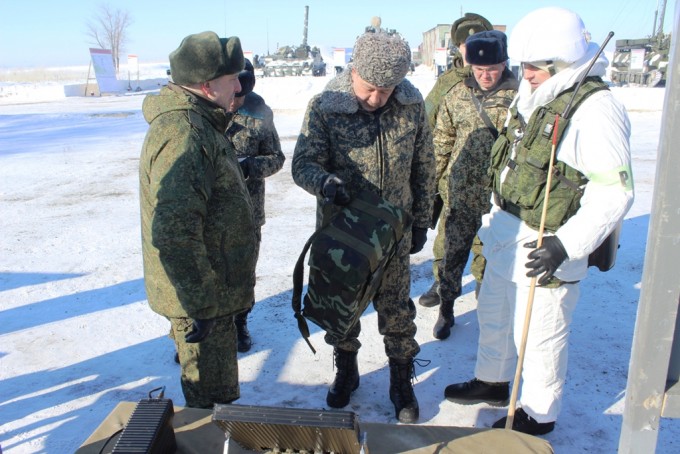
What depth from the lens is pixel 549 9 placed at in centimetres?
232

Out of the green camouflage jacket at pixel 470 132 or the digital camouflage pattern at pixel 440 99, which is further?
the digital camouflage pattern at pixel 440 99

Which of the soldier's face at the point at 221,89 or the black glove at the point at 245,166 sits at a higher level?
the soldier's face at the point at 221,89

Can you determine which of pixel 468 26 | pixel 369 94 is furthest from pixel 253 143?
pixel 468 26

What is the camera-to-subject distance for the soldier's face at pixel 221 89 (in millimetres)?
2159

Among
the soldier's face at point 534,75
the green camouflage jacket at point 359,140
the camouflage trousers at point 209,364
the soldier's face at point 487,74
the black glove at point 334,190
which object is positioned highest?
→ the soldier's face at point 487,74

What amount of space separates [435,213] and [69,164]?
7655mm

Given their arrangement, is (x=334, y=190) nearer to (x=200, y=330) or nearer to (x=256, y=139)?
(x=200, y=330)

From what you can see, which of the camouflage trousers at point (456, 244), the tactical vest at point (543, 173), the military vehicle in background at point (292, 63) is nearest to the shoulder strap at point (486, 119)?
the camouflage trousers at point (456, 244)

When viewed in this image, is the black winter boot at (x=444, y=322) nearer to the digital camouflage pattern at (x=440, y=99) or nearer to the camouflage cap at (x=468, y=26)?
the digital camouflage pattern at (x=440, y=99)

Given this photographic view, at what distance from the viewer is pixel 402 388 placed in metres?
2.89

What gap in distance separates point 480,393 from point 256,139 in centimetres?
208

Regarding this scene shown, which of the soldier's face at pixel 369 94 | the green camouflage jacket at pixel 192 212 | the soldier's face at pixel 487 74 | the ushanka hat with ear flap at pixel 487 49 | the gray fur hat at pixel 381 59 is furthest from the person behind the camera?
the soldier's face at pixel 487 74

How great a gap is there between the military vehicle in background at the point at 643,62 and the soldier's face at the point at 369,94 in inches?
992

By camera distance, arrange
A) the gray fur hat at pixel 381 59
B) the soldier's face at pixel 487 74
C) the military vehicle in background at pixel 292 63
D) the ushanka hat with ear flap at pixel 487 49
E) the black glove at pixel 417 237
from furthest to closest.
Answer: the military vehicle in background at pixel 292 63 < the soldier's face at pixel 487 74 < the ushanka hat with ear flap at pixel 487 49 < the black glove at pixel 417 237 < the gray fur hat at pixel 381 59
